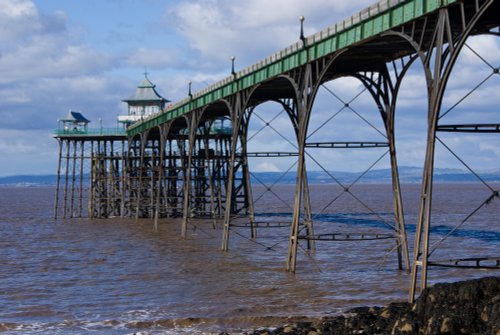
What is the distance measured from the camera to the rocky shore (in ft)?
59.5

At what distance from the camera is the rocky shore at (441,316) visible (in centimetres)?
1812

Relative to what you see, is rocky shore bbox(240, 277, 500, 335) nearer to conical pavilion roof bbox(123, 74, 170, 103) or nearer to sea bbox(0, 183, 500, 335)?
sea bbox(0, 183, 500, 335)

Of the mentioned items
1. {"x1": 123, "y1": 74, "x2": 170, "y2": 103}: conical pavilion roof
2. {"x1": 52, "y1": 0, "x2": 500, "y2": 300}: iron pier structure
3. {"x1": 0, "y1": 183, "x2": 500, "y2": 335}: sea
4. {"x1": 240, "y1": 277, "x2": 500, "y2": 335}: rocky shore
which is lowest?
{"x1": 0, "y1": 183, "x2": 500, "y2": 335}: sea

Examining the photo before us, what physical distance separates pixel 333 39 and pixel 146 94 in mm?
67423

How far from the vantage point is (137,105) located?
324 feet

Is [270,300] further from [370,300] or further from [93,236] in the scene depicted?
[93,236]

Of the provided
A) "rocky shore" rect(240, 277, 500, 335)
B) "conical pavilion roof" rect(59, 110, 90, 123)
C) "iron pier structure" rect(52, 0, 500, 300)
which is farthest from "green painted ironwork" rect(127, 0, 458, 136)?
"conical pavilion roof" rect(59, 110, 90, 123)

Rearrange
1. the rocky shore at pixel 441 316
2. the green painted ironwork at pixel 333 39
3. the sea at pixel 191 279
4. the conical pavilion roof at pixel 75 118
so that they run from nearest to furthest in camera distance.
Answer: the rocky shore at pixel 441 316 < the green painted ironwork at pixel 333 39 < the sea at pixel 191 279 < the conical pavilion roof at pixel 75 118

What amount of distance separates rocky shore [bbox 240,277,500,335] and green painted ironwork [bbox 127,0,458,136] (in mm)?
7845

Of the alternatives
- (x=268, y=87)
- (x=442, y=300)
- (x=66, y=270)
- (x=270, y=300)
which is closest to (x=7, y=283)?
(x=66, y=270)

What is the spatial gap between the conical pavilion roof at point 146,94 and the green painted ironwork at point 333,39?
153 ft

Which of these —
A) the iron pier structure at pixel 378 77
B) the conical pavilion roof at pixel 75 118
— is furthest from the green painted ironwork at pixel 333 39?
the conical pavilion roof at pixel 75 118

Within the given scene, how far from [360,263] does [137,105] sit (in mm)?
61471

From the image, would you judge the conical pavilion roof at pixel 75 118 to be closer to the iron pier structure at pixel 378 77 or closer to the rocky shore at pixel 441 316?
the iron pier structure at pixel 378 77
